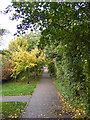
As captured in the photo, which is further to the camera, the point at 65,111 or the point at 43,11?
the point at 65,111

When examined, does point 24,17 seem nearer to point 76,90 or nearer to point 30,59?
point 76,90

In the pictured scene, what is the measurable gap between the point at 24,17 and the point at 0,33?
0.64m

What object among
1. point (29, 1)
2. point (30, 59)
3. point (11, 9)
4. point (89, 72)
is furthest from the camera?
point (30, 59)

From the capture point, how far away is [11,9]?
96.0 inches

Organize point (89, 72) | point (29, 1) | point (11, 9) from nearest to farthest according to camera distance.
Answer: point (29, 1) → point (11, 9) → point (89, 72)

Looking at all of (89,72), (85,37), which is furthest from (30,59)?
(85,37)

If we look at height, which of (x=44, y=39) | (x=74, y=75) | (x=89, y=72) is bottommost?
(x=74, y=75)

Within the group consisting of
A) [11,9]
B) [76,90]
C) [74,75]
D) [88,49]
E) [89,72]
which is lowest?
[76,90]

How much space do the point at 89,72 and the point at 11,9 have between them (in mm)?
2423

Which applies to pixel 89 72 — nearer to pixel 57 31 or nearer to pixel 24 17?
pixel 57 31

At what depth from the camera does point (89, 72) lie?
10.2 ft

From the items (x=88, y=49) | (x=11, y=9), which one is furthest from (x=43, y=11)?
(x=88, y=49)

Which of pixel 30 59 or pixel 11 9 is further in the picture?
pixel 30 59

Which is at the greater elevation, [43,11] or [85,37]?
[43,11]
